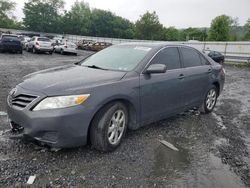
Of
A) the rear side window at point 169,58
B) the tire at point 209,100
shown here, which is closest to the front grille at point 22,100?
the rear side window at point 169,58

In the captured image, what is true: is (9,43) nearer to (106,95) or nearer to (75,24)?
(106,95)

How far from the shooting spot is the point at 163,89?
3.98 m

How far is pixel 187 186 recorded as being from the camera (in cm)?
274

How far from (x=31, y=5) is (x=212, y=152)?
241ft

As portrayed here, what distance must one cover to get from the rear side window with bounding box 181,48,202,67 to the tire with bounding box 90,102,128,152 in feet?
6.49

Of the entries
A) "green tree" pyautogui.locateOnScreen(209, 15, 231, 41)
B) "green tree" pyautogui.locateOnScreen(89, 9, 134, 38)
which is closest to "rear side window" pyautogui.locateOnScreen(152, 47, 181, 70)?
"green tree" pyautogui.locateOnScreen(209, 15, 231, 41)

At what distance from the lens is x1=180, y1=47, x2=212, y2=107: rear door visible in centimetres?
461

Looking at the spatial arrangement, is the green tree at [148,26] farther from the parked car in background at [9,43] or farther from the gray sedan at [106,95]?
the gray sedan at [106,95]

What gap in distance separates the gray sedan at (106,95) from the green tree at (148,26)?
49657 mm

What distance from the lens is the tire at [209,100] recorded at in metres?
5.46

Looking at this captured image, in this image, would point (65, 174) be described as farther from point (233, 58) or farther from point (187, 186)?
point (233, 58)

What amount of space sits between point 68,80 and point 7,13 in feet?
272

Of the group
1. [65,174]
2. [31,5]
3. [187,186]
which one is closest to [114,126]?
[65,174]

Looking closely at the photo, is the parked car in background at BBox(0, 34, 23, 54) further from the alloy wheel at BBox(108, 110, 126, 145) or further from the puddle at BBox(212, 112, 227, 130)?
the alloy wheel at BBox(108, 110, 126, 145)
